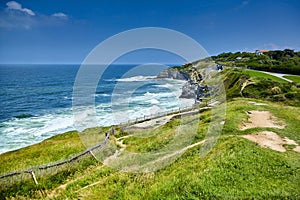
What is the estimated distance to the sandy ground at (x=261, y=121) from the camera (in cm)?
1590

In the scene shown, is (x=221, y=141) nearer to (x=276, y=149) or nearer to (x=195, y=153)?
(x=195, y=153)

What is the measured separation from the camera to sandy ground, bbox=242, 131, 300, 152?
12062mm

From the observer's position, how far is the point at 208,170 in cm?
950

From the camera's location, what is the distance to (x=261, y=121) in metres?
17.1

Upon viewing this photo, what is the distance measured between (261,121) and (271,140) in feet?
14.5

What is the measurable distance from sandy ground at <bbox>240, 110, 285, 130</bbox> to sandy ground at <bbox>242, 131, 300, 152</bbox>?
1.72 m

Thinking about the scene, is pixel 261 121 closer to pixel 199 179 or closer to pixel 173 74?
pixel 199 179

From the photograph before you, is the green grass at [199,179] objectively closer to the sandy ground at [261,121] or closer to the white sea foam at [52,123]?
the sandy ground at [261,121]

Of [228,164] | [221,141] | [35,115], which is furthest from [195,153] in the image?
[35,115]

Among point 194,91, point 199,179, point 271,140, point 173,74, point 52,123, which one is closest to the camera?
point 199,179

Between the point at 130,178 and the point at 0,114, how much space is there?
4882 centimetres

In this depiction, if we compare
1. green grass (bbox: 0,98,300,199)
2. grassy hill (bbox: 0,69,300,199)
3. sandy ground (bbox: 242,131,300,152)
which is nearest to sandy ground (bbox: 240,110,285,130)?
grassy hill (bbox: 0,69,300,199)

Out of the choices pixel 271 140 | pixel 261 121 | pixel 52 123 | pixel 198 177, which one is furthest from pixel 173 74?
pixel 198 177

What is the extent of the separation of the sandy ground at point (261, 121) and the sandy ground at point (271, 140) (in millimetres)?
1717
